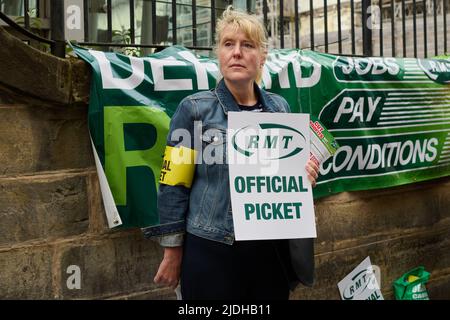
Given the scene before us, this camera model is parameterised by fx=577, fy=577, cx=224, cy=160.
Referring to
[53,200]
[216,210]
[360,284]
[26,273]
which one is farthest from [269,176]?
[360,284]

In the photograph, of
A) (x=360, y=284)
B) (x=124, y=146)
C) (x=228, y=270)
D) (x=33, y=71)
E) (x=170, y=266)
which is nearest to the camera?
(x=228, y=270)

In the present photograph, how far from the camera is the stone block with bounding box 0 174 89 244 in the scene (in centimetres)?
297

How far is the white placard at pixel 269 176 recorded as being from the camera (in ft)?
7.64

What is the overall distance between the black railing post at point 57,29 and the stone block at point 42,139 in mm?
373

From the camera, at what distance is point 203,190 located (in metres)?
2.38

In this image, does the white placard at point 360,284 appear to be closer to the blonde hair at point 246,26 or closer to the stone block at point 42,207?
the stone block at point 42,207

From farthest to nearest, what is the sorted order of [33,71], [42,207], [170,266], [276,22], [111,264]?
[276,22]
[111,264]
[42,207]
[33,71]
[170,266]

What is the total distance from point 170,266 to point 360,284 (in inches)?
95.2

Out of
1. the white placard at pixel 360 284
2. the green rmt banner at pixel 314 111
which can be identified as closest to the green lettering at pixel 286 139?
the green rmt banner at pixel 314 111

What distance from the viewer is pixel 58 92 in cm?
305

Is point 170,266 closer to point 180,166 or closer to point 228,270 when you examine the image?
point 228,270

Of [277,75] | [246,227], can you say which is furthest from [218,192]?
[277,75]

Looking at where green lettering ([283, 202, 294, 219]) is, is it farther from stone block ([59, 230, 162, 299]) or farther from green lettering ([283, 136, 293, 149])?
stone block ([59, 230, 162, 299])
